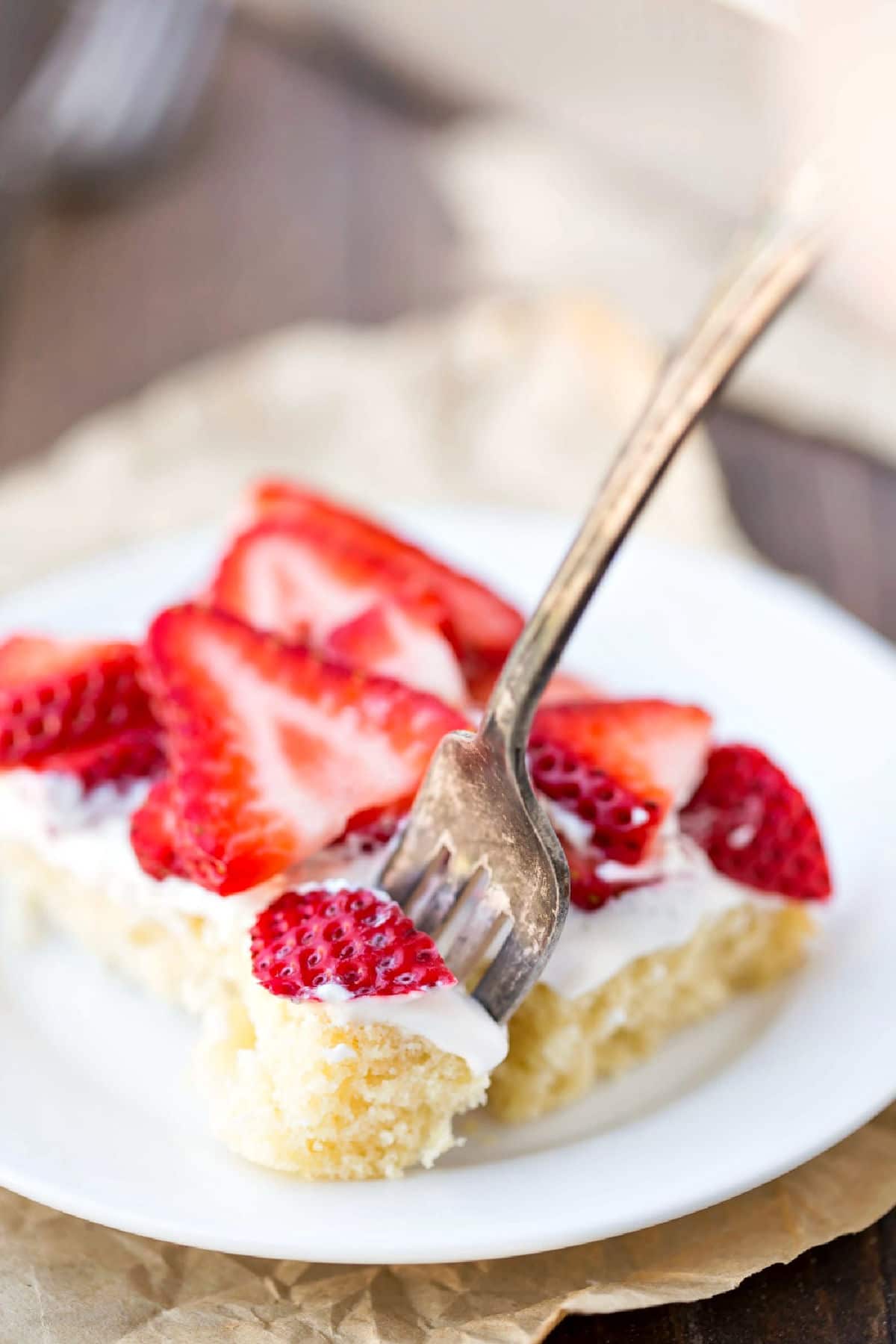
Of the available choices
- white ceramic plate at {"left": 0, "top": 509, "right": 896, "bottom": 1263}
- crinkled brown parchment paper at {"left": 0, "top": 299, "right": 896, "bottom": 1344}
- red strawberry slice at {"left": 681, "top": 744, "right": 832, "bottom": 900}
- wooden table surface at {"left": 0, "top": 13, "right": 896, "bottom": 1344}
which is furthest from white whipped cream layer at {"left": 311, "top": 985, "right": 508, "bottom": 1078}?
wooden table surface at {"left": 0, "top": 13, "right": 896, "bottom": 1344}

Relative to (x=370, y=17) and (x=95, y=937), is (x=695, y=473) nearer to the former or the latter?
(x=95, y=937)

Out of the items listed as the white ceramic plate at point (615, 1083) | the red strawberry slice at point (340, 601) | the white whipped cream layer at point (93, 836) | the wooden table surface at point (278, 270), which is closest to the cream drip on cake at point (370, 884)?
the white whipped cream layer at point (93, 836)

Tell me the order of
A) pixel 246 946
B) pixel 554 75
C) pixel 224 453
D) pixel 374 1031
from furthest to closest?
pixel 554 75 → pixel 224 453 → pixel 246 946 → pixel 374 1031

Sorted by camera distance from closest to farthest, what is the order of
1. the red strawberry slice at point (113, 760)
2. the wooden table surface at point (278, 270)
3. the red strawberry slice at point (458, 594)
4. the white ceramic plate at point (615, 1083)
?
the white ceramic plate at point (615, 1083) → the red strawberry slice at point (113, 760) → the red strawberry slice at point (458, 594) → the wooden table surface at point (278, 270)

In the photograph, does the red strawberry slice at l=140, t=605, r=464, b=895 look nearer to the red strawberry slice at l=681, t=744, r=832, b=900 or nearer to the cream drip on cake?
the cream drip on cake

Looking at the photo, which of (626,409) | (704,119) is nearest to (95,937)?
(626,409)

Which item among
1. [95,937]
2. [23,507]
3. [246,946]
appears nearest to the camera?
[246,946]

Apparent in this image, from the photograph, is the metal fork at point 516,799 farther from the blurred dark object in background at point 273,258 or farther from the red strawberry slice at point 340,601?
the blurred dark object in background at point 273,258
